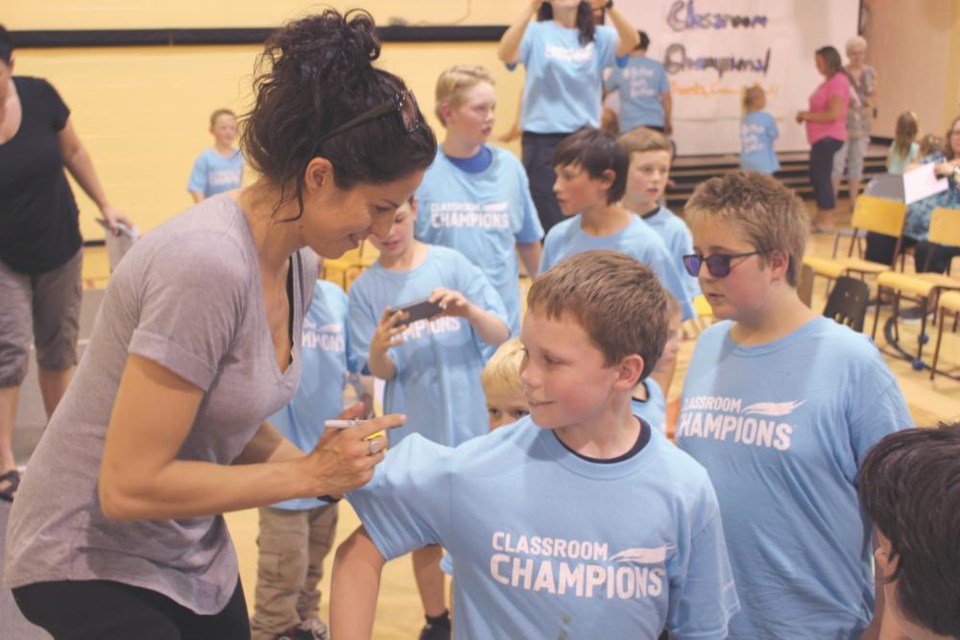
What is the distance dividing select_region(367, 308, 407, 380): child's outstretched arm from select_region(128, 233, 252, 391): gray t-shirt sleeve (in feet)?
5.02

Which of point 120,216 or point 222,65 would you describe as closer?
point 120,216

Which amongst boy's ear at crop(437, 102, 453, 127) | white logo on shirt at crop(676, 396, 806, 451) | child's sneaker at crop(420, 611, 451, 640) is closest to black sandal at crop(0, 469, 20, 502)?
child's sneaker at crop(420, 611, 451, 640)

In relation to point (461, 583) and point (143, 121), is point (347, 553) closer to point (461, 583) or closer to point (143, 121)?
point (461, 583)

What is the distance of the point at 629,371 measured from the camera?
1816 mm

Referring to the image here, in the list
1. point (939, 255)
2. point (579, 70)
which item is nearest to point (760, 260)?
point (579, 70)

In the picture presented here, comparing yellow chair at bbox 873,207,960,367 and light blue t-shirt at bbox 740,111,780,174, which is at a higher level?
light blue t-shirt at bbox 740,111,780,174

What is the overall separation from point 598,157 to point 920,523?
3.01 meters

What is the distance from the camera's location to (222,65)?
10219mm

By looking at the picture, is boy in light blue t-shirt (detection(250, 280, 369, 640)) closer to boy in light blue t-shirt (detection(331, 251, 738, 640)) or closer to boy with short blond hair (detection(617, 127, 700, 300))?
boy in light blue t-shirt (detection(331, 251, 738, 640))

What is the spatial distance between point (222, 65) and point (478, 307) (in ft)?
24.8

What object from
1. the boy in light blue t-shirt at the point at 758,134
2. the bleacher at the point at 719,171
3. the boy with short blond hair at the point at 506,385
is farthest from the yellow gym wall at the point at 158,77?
the boy with short blond hair at the point at 506,385

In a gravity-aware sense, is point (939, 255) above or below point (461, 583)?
below

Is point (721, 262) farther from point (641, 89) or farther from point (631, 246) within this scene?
point (641, 89)

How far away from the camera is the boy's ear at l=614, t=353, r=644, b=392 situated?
1.80 m
